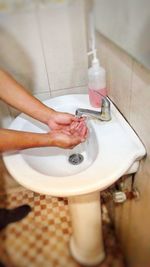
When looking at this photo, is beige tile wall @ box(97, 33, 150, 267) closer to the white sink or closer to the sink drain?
the white sink

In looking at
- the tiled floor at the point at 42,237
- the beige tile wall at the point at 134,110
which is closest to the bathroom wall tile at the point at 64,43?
the beige tile wall at the point at 134,110

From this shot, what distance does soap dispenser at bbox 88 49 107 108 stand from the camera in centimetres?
78

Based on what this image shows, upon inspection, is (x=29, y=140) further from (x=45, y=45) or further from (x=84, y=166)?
(x=45, y=45)

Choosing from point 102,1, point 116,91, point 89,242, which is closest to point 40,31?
point 102,1

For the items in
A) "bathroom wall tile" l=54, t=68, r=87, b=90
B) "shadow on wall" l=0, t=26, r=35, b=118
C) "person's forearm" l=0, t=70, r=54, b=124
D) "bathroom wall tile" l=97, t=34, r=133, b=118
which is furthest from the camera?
"bathroom wall tile" l=54, t=68, r=87, b=90

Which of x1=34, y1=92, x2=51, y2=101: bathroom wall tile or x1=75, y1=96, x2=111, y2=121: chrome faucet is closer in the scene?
x1=75, y1=96, x2=111, y2=121: chrome faucet

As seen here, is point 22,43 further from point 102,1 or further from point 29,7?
point 102,1

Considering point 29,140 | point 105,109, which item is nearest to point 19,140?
point 29,140

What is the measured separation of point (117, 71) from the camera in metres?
0.73

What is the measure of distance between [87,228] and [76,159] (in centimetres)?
31

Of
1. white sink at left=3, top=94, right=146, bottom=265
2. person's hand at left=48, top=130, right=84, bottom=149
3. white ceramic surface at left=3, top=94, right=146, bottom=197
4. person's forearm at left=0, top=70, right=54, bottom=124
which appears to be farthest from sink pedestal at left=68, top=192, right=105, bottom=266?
person's forearm at left=0, top=70, right=54, bottom=124

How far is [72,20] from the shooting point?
2.86 feet

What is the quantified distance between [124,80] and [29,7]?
1.55 ft

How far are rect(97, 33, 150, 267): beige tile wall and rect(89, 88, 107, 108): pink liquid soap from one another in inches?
1.6
